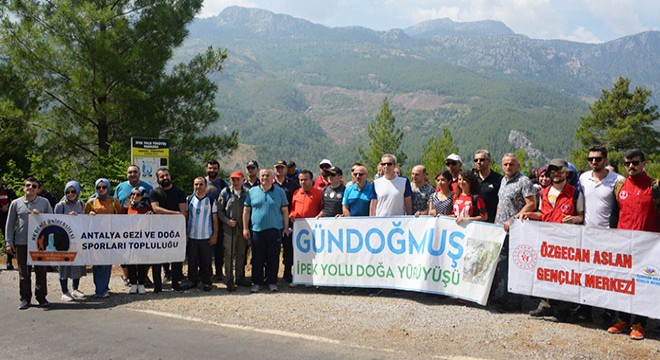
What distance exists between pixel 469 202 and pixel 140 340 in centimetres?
459

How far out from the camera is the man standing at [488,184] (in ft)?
26.6

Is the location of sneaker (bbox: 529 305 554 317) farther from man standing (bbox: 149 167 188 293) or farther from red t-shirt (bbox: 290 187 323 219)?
man standing (bbox: 149 167 188 293)

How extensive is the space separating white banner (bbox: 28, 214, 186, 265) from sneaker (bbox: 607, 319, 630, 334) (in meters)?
6.17

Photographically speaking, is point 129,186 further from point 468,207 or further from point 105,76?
point 105,76

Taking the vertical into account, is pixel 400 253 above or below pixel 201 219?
below

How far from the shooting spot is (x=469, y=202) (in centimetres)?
808

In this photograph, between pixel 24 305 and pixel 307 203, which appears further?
pixel 307 203

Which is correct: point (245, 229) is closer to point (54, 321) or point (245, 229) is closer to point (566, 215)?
point (54, 321)

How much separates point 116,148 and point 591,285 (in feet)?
38.4

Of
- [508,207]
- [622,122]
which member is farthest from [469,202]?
[622,122]

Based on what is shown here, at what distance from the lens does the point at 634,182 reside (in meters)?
6.77

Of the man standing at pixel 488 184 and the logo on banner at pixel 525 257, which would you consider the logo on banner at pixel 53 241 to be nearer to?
the man standing at pixel 488 184

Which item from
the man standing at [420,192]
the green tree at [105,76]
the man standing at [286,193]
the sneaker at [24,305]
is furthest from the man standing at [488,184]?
the green tree at [105,76]

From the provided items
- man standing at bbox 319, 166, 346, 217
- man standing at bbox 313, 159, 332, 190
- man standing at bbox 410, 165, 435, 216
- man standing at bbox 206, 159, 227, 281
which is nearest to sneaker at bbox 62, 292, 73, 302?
man standing at bbox 206, 159, 227, 281
